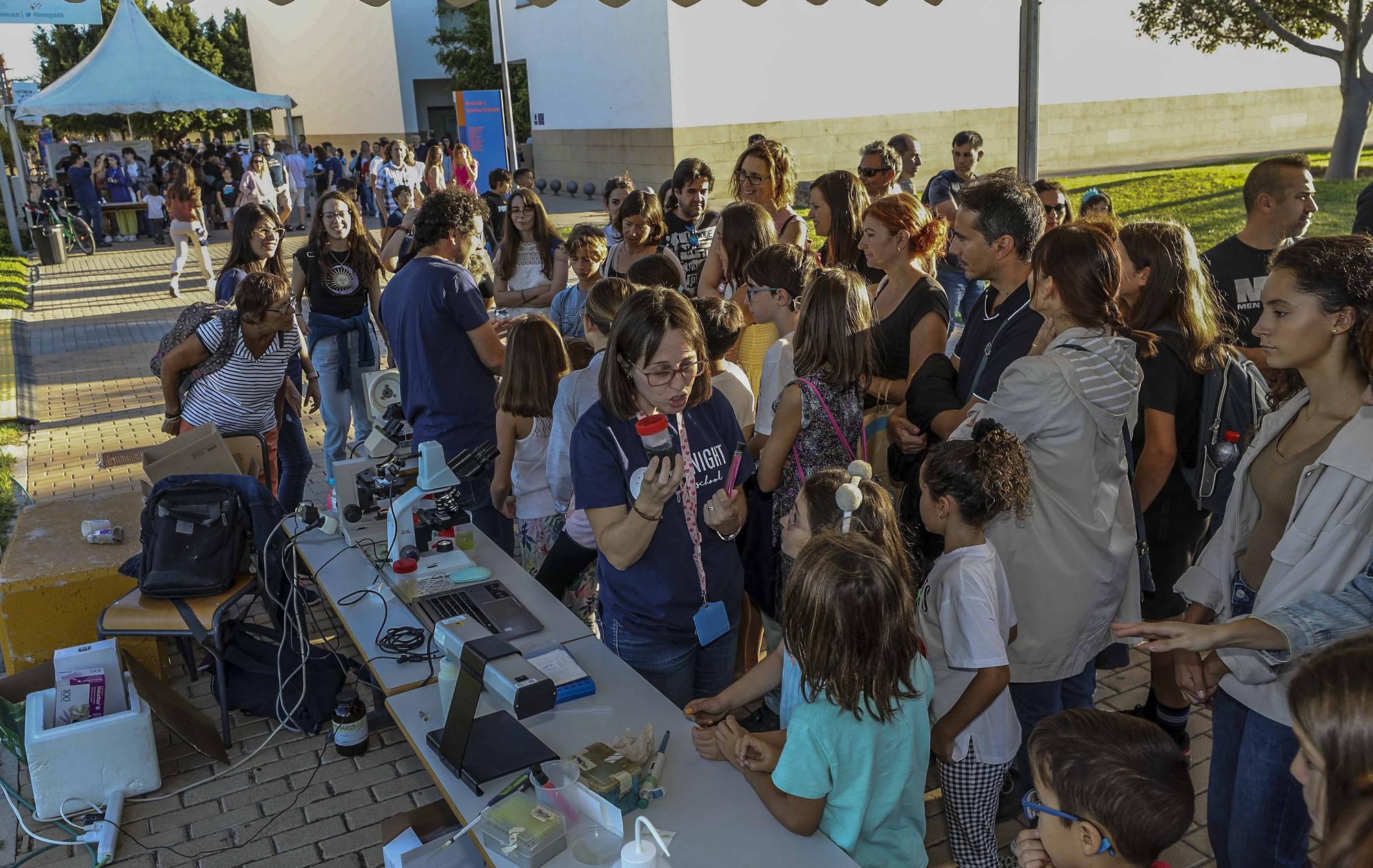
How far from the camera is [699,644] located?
291 cm

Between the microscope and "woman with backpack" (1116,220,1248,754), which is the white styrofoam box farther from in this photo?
"woman with backpack" (1116,220,1248,754)

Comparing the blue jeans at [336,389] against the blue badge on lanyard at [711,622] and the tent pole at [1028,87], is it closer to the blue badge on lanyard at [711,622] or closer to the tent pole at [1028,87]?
the blue badge on lanyard at [711,622]

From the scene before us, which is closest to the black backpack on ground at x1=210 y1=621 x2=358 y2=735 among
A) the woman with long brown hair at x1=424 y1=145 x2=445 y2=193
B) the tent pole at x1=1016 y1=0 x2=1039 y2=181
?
the tent pole at x1=1016 y1=0 x2=1039 y2=181

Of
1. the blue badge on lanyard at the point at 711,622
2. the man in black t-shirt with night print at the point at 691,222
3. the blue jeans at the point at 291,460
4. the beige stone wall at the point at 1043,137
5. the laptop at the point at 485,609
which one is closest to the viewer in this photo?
the blue badge on lanyard at the point at 711,622

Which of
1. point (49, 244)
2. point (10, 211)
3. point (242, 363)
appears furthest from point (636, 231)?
point (10, 211)

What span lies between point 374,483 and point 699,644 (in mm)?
1755

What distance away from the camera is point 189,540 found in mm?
3934

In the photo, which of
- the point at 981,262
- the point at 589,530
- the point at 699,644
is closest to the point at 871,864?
the point at 699,644

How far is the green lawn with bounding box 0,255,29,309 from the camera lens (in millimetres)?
13695

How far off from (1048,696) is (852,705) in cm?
120

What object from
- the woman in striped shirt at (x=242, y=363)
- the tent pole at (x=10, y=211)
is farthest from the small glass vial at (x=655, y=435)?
the tent pole at (x=10, y=211)

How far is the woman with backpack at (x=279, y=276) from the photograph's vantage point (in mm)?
5246

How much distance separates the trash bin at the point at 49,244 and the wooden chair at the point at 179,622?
1680 cm

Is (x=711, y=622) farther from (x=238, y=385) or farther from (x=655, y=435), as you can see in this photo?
(x=238, y=385)
